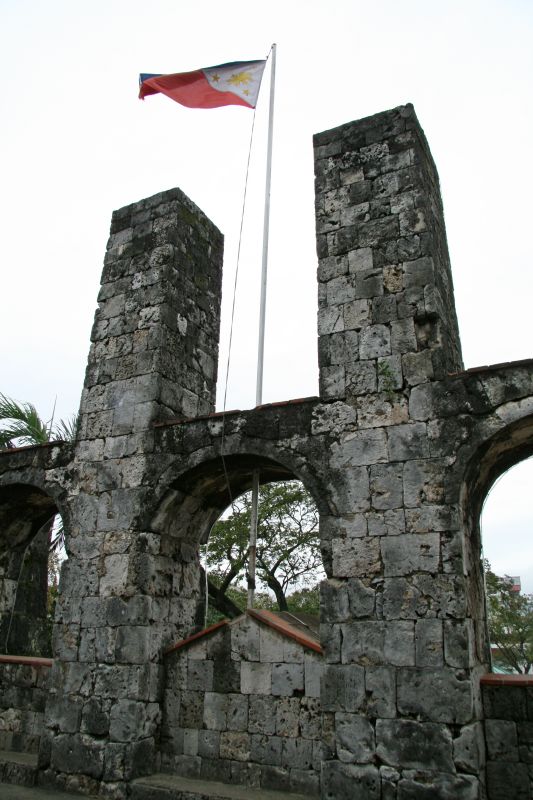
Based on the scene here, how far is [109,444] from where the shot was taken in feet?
24.5

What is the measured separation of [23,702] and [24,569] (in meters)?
2.22

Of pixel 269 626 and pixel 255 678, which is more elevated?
pixel 269 626

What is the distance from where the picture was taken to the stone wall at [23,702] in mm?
7211

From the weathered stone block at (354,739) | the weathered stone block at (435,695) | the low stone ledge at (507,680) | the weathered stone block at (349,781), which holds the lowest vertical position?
the weathered stone block at (349,781)

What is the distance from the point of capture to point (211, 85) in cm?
884

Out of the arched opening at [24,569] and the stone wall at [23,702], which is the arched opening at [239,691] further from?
the arched opening at [24,569]

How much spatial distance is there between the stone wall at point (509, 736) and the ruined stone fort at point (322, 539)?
2cm

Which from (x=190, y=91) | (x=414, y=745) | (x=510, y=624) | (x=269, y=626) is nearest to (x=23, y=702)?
(x=269, y=626)

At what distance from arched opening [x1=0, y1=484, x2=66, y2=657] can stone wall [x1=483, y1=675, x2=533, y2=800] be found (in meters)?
5.93

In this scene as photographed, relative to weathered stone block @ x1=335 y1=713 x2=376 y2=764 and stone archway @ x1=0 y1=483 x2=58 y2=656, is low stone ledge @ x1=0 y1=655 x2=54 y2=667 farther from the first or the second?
weathered stone block @ x1=335 y1=713 x2=376 y2=764

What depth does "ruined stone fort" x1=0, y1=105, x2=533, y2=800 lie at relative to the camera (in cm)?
512

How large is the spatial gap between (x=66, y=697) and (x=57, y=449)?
2837 millimetres

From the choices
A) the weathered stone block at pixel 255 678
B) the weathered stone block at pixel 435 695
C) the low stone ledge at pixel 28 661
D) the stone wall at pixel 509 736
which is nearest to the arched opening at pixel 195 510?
the weathered stone block at pixel 255 678

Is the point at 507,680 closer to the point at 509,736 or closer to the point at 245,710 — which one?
the point at 509,736
